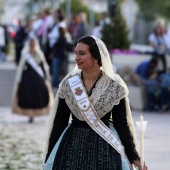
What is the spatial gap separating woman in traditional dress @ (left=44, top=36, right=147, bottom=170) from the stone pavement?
4528mm

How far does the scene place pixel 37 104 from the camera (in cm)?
1756

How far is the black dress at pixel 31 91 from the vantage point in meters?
17.5

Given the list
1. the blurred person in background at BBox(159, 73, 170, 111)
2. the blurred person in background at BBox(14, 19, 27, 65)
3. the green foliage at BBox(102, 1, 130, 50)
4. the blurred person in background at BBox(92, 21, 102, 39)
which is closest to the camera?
the blurred person in background at BBox(159, 73, 170, 111)

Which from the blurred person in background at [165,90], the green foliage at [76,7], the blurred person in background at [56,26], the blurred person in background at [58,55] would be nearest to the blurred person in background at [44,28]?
the blurred person in background at [56,26]

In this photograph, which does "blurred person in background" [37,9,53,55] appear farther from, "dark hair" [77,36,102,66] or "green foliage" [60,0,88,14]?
"green foliage" [60,0,88,14]

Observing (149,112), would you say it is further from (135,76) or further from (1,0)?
(1,0)

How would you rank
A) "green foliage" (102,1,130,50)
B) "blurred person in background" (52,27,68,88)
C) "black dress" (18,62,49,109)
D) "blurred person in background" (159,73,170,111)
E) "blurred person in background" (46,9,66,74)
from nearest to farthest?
"black dress" (18,62,49,109) → "blurred person in background" (159,73,170,111) → "blurred person in background" (52,27,68,88) → "green foliage" (102,1,130,50) → "blurred person in background" (46,9,66,74)

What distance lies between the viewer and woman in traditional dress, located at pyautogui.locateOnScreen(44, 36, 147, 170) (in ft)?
21.0

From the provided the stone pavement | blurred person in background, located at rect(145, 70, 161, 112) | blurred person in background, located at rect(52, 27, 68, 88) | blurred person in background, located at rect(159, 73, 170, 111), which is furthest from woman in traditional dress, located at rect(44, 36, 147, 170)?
blurred person in background, located at rect(52, 27, 68, 88)

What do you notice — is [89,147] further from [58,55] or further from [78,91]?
[58,55]

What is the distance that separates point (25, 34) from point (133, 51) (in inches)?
233

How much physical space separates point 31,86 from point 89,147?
11296 millimetres

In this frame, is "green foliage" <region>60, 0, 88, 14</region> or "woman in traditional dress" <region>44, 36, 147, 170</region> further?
"green foliage" <region>60, 0, 88, 14</region>

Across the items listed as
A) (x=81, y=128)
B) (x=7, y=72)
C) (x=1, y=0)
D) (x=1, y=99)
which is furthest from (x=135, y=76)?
(x=1, y=0)
